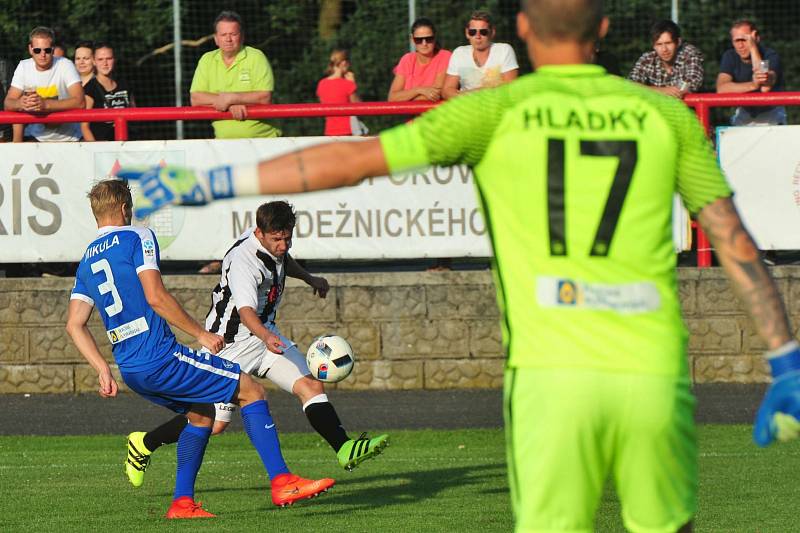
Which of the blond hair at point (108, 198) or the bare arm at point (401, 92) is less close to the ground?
the bare arm at point (401, 92)

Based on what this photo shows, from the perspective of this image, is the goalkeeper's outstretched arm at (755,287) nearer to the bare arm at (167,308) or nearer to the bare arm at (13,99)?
the bare arm at (167,308)

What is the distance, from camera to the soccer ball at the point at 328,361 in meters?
8.84

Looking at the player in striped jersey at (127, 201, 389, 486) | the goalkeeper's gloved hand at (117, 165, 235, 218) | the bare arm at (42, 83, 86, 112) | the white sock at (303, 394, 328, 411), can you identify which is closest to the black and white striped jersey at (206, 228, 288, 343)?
the player in striped jersey at (127, 201, 389, 486)

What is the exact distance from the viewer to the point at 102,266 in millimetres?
7820

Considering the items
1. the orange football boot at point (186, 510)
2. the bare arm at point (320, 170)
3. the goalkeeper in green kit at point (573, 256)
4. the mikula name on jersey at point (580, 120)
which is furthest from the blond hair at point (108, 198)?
the mikula name on jersey at point (580, 120)

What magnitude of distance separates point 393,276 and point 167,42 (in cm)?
840

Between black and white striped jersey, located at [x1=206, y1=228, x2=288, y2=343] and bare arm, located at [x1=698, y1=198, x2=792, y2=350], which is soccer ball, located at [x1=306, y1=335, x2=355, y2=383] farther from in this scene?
bare arm, located at [x1=698, y1=198, x2=792, y2=350]

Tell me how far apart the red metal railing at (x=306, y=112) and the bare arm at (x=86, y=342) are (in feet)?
15.8

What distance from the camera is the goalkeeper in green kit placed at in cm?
360

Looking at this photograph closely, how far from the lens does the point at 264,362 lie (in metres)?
9.12

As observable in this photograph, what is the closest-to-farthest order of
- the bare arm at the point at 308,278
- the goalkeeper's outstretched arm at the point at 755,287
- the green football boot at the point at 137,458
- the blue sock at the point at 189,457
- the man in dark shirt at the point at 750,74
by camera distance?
the goalkeeper's outstretched arm at the point at 755,287
the blue sock at the point at 189,457
the green football boot at the point at 137,458
the bare arm at the point at 308,278
the man in dark shirt at the point at 750,74

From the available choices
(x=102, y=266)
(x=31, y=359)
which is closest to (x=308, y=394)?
(x=102, y=266)

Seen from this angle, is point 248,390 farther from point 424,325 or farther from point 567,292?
point 567,292

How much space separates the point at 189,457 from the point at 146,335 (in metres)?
0.80
